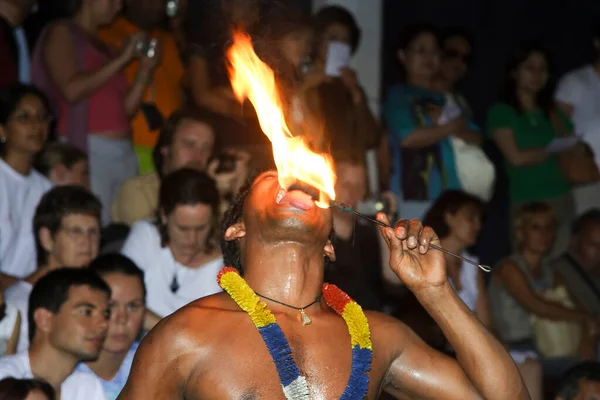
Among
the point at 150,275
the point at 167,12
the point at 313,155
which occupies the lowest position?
the point at 150,275

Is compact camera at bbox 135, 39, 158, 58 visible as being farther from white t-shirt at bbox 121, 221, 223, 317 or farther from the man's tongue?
the man's tongue

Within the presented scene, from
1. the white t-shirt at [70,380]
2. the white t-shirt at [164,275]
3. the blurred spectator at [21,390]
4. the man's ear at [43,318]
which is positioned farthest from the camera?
the white t-shirt at [164,275]

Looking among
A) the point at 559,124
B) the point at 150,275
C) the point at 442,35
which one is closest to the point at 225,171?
the point at 150,275

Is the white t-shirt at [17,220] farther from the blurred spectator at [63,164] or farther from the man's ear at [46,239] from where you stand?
the man's ear at [46,239]

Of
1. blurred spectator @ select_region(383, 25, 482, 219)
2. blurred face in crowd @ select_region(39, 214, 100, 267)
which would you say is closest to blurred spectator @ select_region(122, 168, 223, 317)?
blurred face in crowd @ select_region(39, 214, 100, 267)

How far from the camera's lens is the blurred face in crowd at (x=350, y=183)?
7.08 m

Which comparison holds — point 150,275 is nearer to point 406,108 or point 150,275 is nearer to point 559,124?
point 406,108

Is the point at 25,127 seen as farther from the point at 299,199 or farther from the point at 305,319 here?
the point at 305,319

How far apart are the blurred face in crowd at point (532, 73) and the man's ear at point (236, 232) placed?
5016 mm

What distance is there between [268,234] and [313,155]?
47 centimetres

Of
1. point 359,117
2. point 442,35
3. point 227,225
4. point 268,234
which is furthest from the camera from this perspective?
point 442,35

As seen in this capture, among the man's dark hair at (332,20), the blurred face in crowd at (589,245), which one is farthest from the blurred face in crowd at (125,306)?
the blurred face in crowd at (589,245)

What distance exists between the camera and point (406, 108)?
854 cm

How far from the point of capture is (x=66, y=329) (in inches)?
236
